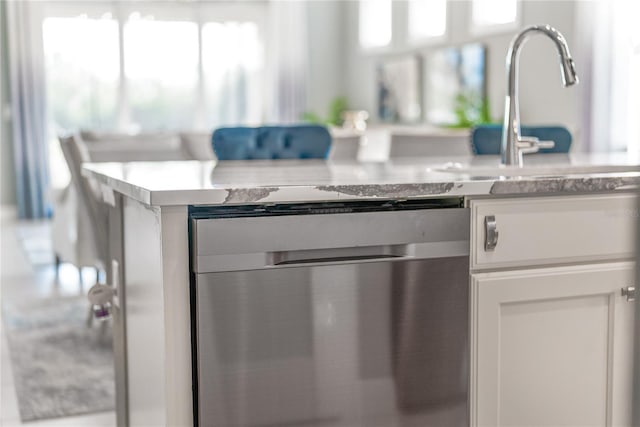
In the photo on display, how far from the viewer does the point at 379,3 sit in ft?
29.1

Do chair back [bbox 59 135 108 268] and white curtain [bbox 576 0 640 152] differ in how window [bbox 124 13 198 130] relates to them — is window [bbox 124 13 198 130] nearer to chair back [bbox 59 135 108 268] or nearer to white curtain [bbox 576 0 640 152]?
white curtain [bbox 576 0 640 152]

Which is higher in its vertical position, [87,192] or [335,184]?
[335,184]

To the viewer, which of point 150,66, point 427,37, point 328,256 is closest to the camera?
point 328,256

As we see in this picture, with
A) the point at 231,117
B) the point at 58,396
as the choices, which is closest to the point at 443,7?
the point at 231,117

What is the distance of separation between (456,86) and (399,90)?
1100 millimetres

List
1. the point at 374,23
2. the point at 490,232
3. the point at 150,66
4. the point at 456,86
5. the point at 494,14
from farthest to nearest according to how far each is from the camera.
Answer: the point at 374,23 < the point at 150,66 < the point at 456,86 < the point at 494,14 < the point at 490,232

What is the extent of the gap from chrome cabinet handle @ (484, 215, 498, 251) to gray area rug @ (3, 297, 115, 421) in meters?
1.58

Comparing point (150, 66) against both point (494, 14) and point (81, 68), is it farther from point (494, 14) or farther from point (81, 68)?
point (494, 14)

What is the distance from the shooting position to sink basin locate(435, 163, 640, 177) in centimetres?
203

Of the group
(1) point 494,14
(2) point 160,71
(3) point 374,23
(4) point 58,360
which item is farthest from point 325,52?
(4) point 58,360

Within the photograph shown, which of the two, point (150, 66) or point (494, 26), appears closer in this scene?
point (494, 26)

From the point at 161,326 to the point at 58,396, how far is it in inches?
58.8

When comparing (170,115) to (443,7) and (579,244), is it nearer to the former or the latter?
(443,7)

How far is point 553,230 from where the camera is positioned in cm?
181
